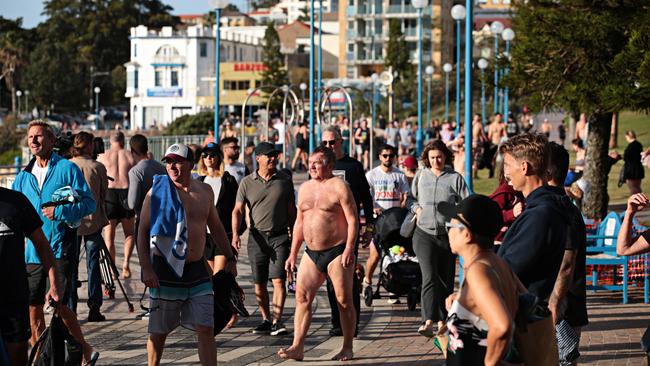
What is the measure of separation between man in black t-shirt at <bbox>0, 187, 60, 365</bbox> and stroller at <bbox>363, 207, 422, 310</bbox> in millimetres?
6029

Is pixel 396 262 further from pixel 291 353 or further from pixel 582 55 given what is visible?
pixel 582 55

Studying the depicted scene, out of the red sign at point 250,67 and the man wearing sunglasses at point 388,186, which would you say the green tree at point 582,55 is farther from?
the red sign at point 250,67

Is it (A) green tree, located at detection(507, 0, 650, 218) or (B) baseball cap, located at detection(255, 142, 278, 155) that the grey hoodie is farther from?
(A) green tree, located at detection(507, 0, 650, 218)

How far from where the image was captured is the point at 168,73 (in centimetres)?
12100

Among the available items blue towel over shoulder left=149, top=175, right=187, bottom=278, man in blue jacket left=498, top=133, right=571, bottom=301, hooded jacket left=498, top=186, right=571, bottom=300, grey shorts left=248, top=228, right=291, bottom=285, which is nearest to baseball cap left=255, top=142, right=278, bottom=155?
grey shorts left=248, top=228, right=291, bottom=285

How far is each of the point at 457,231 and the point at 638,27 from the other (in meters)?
10.5

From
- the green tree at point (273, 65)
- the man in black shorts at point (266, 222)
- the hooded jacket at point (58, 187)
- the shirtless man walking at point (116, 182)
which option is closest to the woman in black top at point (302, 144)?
the shirtless man walking at point (116, 182)

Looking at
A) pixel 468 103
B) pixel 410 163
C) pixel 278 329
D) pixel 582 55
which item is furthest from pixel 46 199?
pixel 582 55

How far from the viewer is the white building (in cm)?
11944

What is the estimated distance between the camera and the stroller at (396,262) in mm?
12461

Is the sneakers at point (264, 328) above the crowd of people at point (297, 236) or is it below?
below

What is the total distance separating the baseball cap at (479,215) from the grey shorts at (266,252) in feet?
19.7

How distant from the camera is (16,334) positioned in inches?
268

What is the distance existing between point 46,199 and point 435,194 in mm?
3614
